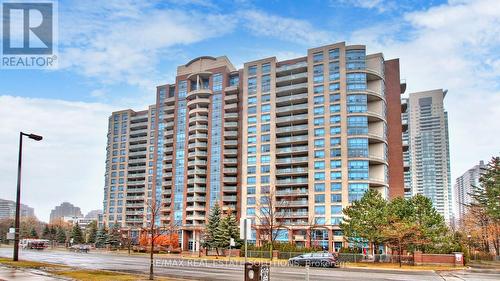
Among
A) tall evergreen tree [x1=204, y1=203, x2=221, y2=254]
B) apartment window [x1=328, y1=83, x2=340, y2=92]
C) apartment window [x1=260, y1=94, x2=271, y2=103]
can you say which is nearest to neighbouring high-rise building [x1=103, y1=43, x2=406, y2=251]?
apartment window [x1=328, y1=83, x2=340, y2=92]

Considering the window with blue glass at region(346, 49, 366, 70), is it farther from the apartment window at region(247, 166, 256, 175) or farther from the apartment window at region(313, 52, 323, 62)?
the apartment window at region(247, 166, 256, 175)

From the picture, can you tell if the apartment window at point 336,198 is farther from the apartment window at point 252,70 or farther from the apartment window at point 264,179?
the apartment window at point 252,70


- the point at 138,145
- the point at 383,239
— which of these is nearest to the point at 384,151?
the point at 383,239

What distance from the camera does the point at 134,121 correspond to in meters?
160

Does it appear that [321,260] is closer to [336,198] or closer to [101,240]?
[336,198]

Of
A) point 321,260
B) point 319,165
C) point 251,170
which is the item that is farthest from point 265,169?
point 321,260

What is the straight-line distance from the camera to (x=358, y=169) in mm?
92188

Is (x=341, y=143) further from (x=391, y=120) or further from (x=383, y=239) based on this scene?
(x=383, y=239)

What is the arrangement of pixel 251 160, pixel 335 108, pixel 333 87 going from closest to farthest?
pixel 335 108 → pixel 333 87 → pixel 251 160

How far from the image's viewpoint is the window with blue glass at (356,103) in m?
93.8

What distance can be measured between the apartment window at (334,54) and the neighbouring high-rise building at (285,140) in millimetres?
216

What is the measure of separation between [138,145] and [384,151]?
296 feet

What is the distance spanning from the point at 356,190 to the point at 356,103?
1790 centimetres

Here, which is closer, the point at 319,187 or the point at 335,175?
the point at 335,175
